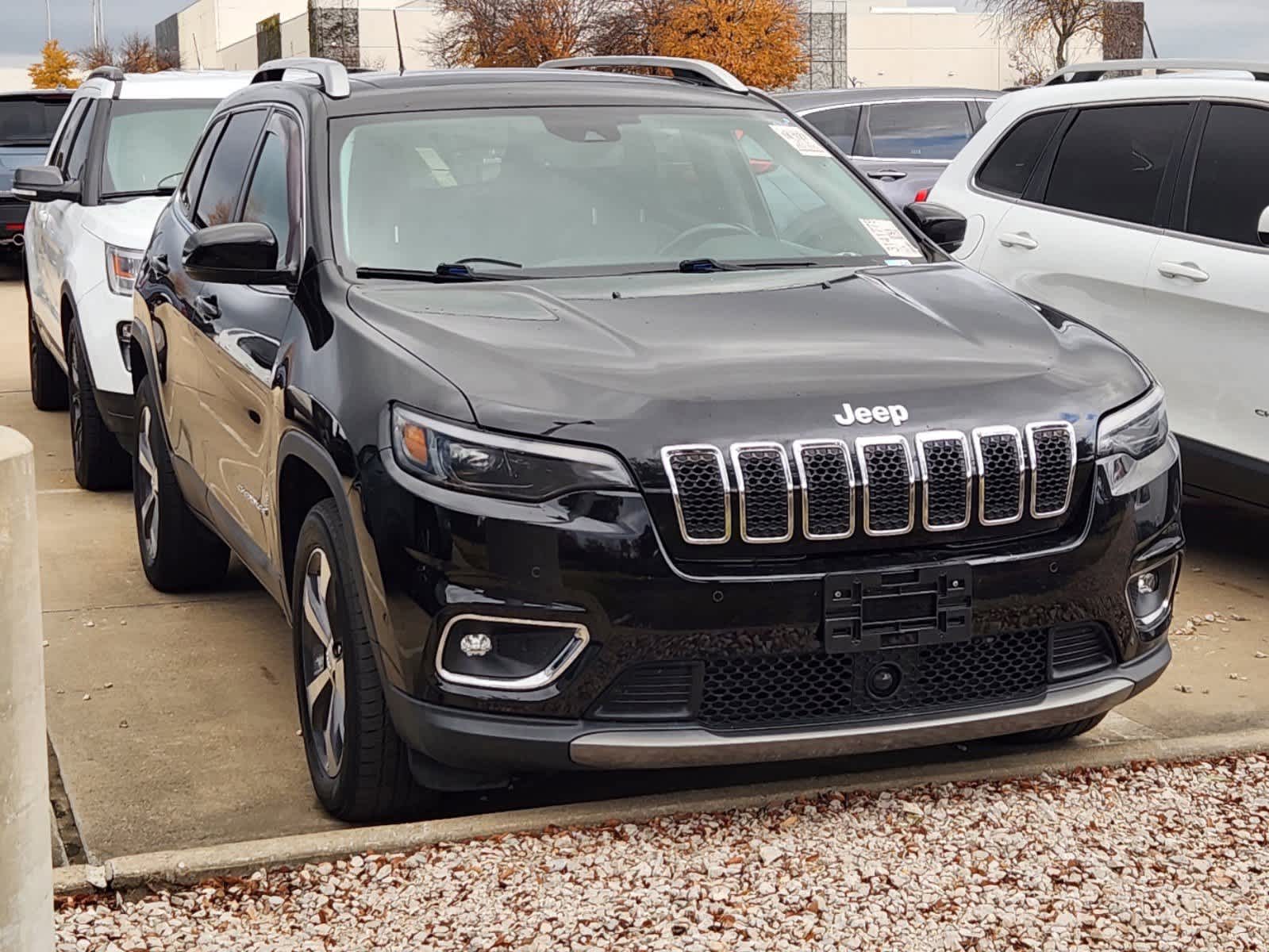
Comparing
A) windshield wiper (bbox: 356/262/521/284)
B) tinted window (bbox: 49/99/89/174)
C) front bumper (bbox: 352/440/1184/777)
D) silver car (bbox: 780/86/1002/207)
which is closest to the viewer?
front bumper (bbox: 352/440/1184/777)

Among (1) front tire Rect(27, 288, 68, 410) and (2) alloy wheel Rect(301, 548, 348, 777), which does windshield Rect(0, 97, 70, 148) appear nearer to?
(1) front tire Rect(27, 288, 68, 410)

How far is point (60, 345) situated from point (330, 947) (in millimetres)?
5884

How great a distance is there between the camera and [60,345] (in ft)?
29.0

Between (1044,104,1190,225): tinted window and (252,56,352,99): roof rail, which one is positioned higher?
(252,56,352,99): roof rail

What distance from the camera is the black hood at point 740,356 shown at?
3.83 meters

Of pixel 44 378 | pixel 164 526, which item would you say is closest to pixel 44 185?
pixel 44 378

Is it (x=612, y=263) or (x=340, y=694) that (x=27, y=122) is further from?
(x=340, y=694)

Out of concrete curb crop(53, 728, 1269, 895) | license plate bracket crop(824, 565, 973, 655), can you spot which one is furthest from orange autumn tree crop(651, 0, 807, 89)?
license plate bracket crop(824, 565, 973, 655)

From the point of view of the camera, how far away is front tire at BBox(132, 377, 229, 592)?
20.5 ft

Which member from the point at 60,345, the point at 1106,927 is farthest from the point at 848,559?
the point at 60,345

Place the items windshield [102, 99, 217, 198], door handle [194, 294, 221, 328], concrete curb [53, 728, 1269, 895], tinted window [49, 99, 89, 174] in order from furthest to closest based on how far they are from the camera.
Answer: tinted window [49, 99, 89, 174] < windshield [102, 99, 217, 198] < door handle [194, 294, 221, 328] < concrete curb [53, 728, 1269, 895]

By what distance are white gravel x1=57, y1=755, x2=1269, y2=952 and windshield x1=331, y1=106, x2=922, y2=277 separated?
1.58m

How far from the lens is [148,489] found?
6.55 m

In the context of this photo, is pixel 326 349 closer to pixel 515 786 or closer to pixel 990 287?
pixel 515 786
